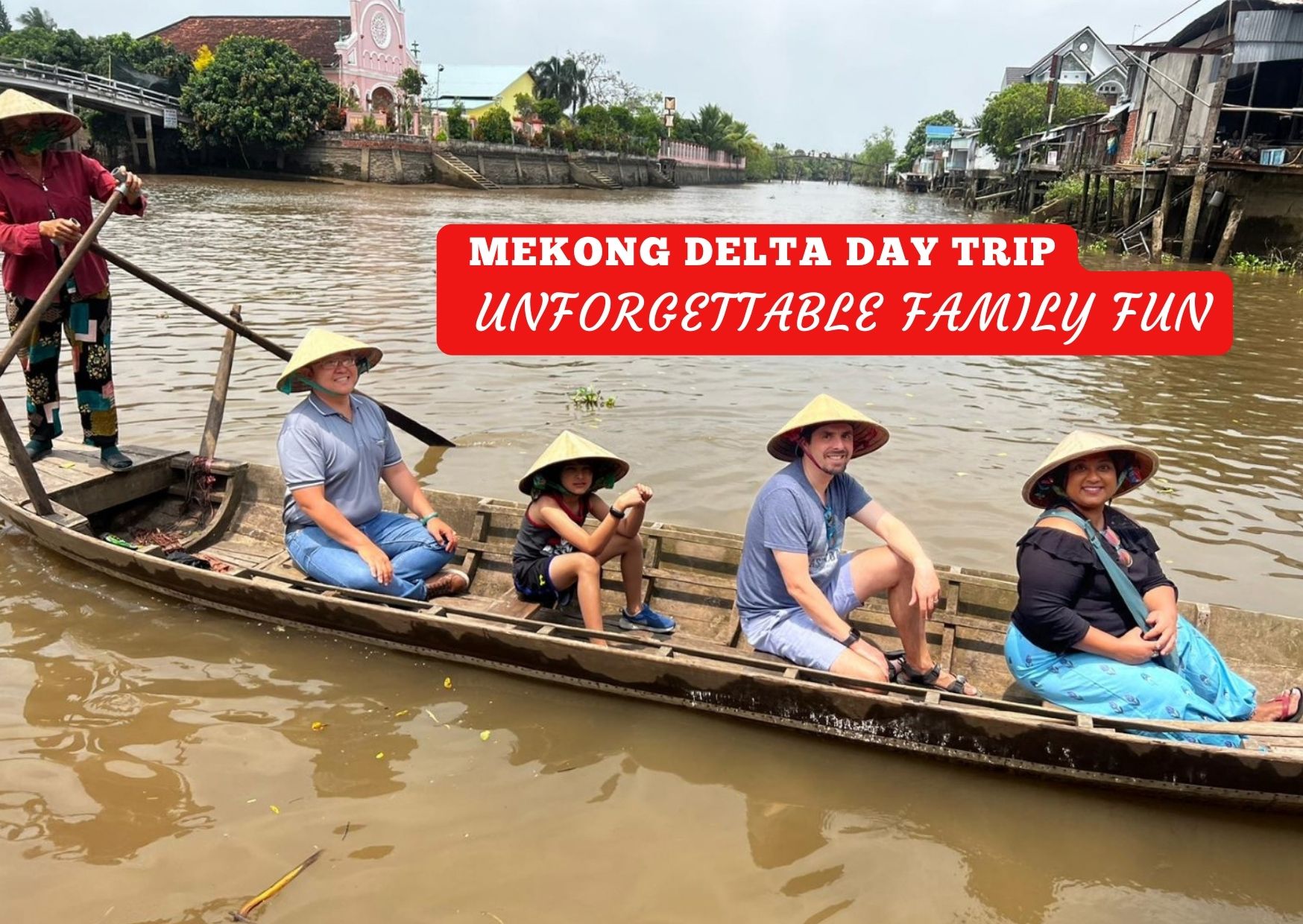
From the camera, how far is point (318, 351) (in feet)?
14.8

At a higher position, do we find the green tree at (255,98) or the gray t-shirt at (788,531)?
the green tree at (255,98)

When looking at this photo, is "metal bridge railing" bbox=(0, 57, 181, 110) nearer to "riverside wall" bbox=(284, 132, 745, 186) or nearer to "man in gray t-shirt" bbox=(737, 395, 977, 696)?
"riverside wall" bbox=(284, 132, 745, 186)

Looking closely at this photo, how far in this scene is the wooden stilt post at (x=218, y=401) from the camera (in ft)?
20.0

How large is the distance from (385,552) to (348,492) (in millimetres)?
373

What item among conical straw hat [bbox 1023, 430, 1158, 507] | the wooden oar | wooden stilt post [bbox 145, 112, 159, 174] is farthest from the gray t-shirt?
wooden stilt post [bbox 145, 112, 159, 174]

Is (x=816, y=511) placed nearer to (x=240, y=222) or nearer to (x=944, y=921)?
(x=944, y=921)

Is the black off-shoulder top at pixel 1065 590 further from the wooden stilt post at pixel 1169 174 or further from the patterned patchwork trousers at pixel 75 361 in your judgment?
the wooden stilt post at pixel 1169 174

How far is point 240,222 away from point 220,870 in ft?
76.6

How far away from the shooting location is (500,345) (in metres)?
11.4

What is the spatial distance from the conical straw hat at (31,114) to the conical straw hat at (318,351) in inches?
72.9

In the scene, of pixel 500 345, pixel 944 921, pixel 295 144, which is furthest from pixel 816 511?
pixel 295 144

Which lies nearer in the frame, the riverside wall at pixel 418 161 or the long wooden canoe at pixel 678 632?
the long wooden canoe at pixel 678 632

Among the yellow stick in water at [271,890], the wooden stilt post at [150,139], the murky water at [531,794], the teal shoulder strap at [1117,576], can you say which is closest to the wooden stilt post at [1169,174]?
the murky water at [531,794]

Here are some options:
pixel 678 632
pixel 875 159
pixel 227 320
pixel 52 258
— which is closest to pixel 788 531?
pixel 678 632
